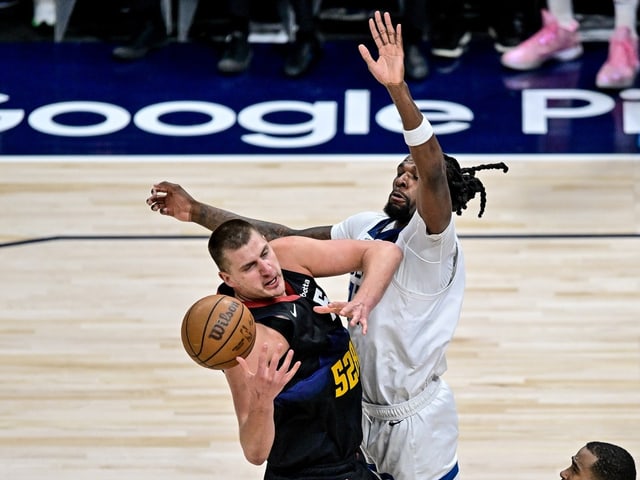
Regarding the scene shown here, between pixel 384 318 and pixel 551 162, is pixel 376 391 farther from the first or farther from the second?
pixel 551 162

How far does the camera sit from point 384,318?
452 cm

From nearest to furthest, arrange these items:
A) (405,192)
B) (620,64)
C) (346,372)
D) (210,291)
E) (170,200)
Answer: (346,372) < (405,192) < (170,200) < (210,291) < (620,64)

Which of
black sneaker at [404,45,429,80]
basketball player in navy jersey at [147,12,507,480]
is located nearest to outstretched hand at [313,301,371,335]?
basketball player in navy jersey at [147,12,507,480]

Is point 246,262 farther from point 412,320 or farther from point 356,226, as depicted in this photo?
point 356,226

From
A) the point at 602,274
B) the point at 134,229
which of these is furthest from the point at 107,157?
the point at 602,274

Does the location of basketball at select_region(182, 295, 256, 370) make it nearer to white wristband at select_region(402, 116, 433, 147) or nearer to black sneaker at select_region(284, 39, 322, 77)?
white wristband at select_region(402, 116, 433, 147)

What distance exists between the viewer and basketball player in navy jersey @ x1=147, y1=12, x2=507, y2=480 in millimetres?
4488

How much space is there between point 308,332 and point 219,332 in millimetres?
506

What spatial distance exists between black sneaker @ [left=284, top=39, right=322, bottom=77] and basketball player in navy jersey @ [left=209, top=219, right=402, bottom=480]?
5.25m

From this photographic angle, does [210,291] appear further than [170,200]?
Yes

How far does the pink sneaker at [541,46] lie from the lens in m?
9.51

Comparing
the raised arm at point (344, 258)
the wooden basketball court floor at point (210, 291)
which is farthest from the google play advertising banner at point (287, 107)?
the raised arm at point (344, 258)

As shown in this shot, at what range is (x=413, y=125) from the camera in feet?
13.4

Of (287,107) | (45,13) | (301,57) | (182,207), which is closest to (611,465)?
(182,207)
